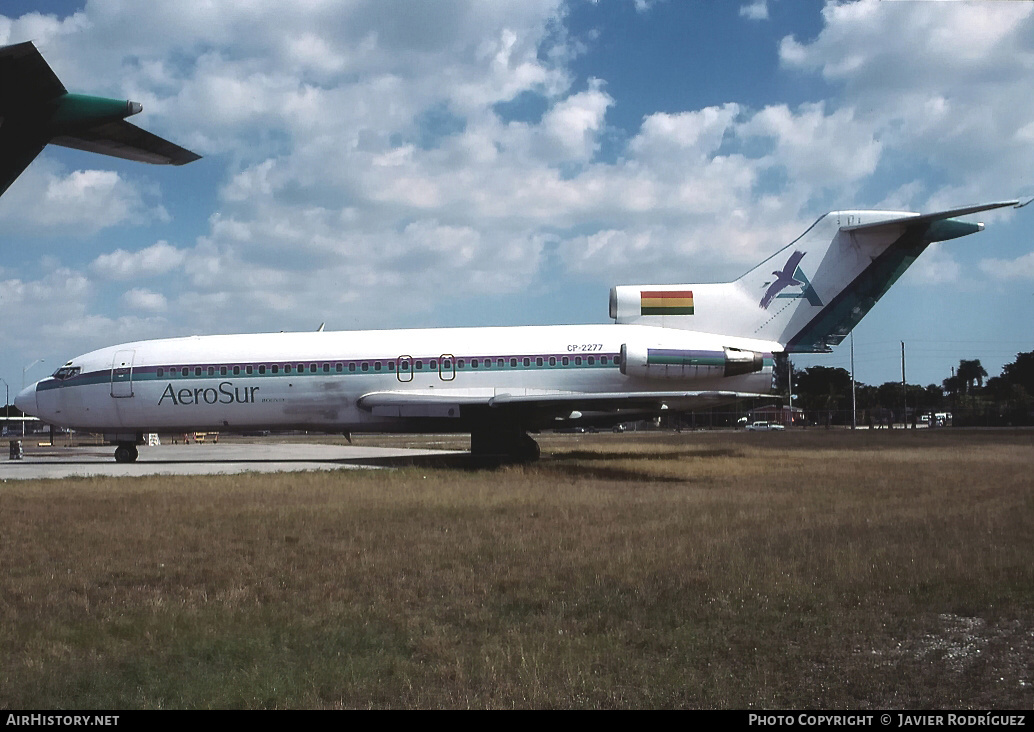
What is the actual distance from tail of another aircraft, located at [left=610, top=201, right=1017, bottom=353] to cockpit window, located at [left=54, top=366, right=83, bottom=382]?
591 inches

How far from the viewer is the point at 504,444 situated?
70.9ft

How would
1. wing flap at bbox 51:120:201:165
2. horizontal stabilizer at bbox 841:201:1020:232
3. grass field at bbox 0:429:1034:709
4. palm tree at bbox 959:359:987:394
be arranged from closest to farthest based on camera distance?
1. wing flap at bbox 51:120:201:165
2. grass field at bbox 0:429:1034:709
3. horizontal stabilizer at bbox 841:201:1020:232
4. palm tree at bbox 959:359:987:394

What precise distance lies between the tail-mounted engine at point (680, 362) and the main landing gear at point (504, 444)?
3254mm

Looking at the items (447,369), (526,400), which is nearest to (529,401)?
(526,400)

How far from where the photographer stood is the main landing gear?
21.4 m

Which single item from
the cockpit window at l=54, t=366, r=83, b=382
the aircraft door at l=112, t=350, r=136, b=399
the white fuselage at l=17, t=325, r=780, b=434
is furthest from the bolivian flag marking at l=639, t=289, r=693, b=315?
the cockpit window at l=54, t=366, r=83, b=382

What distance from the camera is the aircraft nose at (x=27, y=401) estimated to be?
2333 centimetres

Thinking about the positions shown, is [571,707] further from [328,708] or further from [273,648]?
[273,648]

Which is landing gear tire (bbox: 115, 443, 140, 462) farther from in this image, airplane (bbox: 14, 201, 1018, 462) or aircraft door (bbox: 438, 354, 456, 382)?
aircraft door (bbox: 438, 354, 456, 382)

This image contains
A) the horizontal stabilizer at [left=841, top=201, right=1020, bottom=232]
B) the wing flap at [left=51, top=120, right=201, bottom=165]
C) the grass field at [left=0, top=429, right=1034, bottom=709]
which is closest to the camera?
the wing flap at [left=51, top=120, right=201, bottom=165]

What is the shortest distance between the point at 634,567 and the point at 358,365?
50.6 feet

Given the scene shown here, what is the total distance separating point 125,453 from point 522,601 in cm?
2024

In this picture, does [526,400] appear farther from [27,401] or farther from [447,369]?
[27,401]

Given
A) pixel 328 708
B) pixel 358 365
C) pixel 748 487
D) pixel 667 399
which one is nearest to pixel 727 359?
pixel 667 399
